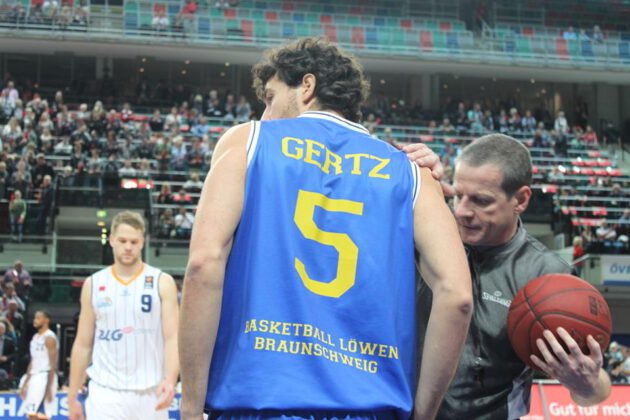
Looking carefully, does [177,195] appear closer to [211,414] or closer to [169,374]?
[169,374]

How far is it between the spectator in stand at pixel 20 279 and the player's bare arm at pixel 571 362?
1571cm

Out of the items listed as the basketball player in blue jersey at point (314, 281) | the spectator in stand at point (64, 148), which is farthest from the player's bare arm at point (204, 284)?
the spectator in stand at point (64, 148)

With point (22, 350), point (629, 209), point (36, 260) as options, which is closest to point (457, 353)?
point (22, 350)

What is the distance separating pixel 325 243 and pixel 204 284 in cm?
42

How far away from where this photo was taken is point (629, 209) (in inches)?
1085

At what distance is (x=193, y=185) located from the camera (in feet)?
81.1

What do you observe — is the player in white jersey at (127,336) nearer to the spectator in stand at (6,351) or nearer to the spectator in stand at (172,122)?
the spectator in stand at (6,351)

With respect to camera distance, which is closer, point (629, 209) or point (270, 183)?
point (270, 183)

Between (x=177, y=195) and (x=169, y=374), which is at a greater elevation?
(x=177, y=195)

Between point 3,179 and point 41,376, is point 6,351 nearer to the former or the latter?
point 41,376

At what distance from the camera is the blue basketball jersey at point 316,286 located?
2.91m

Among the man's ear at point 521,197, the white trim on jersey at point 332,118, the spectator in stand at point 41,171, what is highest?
the spectator in stand at point 41,171

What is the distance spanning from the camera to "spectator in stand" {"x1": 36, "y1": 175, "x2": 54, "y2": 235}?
19950 mm

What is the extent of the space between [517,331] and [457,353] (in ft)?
1.89
